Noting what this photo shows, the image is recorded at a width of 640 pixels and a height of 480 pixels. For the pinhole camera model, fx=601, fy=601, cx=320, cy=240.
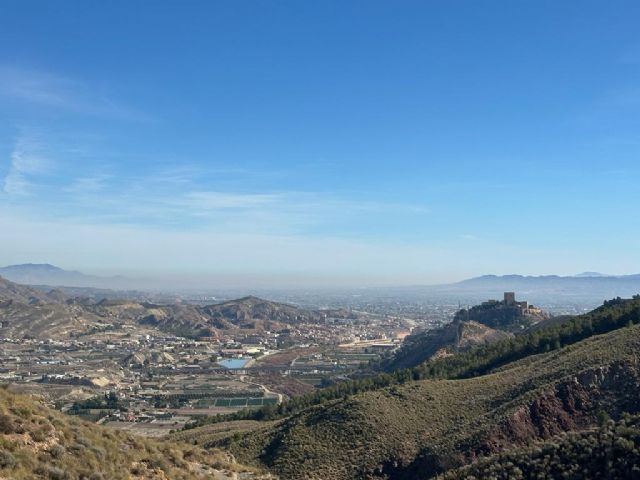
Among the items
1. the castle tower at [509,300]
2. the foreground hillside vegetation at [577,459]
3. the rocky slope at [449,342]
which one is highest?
the castle tower at [509,300]

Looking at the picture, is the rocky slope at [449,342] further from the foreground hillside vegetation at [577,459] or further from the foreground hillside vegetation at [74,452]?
the foreground hillside vegetation at [74,452]

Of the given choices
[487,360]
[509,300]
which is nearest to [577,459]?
[487,360]

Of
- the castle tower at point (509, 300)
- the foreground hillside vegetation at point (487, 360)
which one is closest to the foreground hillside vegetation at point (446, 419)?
the foreground hillside vegetation at point (487, 360)

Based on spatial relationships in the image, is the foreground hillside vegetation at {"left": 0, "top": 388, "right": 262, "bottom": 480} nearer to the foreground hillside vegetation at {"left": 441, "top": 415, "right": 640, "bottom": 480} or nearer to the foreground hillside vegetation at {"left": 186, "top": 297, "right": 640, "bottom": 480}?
the foreground hillside vegetation at {"left": 441, "top": 415, "right": 640, "bottom": 480}

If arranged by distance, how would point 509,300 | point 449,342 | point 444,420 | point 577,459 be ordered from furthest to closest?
point 509,300 → point 449,342 → point 444,420 → point 577,459

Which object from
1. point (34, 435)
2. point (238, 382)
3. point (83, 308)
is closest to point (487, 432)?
point (34, 435)

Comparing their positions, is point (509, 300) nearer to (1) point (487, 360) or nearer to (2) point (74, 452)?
(1) point (487, 360)

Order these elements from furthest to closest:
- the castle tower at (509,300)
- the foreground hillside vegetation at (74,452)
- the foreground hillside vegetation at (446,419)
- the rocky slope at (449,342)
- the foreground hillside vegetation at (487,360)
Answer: the castle tower at (509,300) < the rocky slope at (449,342) < the foreground hillside vegetation at (487,360) < the foreground hillside vegetation at (446,419) < the foreground hillside vegetation at (74,452)
